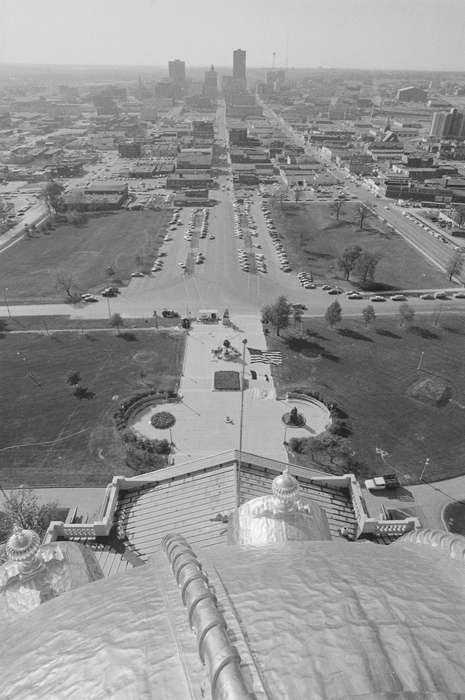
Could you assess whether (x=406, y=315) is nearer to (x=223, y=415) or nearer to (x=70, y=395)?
(x=223, y=415)

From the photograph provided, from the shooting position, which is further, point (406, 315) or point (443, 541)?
point (406, 315)

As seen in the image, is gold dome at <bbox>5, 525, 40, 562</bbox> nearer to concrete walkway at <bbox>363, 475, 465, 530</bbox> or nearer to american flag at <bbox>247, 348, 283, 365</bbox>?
concrete walkway at <bbox>363, 475, 465, 530</bbox>

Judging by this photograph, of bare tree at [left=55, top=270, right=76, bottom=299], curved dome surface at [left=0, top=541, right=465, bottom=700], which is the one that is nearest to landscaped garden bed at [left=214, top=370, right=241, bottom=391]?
bare tree at [left=55, top=270, right=76, bottom=299]

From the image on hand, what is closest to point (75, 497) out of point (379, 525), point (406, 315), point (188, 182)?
→ point (379, 525)

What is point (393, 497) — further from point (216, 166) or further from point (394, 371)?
point (216, 166)

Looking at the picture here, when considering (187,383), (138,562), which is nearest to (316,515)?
(138,562)
